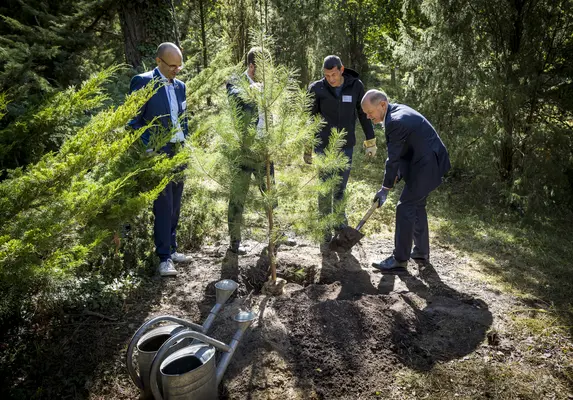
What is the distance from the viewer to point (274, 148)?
3082 mm

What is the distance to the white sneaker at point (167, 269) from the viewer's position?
12.2ft

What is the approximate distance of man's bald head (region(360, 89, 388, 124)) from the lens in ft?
12.3

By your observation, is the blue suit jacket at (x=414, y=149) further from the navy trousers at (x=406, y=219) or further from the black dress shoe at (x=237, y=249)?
the black dress shoe at (x=237, y=249)

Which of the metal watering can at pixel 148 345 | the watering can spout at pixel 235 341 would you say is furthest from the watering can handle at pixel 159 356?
the watering can spout at pixel 235 341

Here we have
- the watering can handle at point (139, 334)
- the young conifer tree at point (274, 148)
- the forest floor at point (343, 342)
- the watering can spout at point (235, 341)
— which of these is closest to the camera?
the watering can handle at point (139, 334)

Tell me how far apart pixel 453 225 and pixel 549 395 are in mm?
3278

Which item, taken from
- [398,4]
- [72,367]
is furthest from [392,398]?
[398,4]

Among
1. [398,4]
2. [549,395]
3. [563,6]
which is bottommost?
[549,395]

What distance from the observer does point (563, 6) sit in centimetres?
530

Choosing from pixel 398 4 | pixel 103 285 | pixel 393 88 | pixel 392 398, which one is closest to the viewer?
pixel 392 398

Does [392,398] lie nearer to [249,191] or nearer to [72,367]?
[249,191]

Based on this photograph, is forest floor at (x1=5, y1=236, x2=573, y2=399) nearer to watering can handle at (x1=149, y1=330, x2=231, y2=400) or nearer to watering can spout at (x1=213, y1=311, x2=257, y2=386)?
watering can spout at (x1=213, y1=311, x2=257, y2=386)

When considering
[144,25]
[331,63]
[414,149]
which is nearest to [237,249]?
[414,149]

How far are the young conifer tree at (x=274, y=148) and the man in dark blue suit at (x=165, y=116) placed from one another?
64cm
